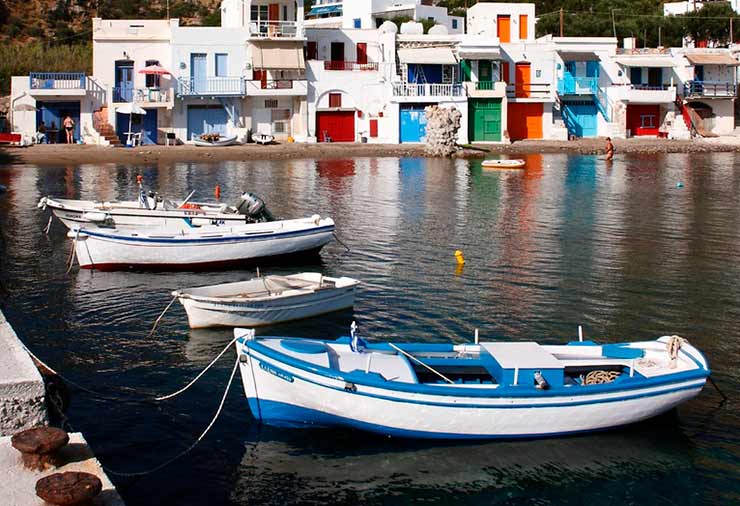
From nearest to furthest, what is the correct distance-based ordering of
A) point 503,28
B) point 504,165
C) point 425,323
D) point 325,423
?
1. point 325,423
2. point 425,323
3. point 504,165
4. point 503,28

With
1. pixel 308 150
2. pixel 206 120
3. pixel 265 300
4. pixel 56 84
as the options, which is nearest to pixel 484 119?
pixel 308 150

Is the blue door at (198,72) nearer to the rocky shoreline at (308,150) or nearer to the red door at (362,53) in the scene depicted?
the rocky shoreline at (308,150)

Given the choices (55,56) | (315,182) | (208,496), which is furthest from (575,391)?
(55,56)

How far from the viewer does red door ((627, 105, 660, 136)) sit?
6569 centimetres

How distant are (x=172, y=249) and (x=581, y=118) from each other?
48.4m

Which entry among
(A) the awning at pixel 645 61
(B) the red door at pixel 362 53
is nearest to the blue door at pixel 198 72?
(B) the red door at pixel 362 53

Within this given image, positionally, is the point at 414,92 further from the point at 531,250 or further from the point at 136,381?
the point at 136,381

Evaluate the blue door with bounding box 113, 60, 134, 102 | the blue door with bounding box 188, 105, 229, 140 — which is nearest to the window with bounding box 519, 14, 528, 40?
the blue door with bounding box 188, 105, 229, 140

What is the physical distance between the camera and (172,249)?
21.8 m

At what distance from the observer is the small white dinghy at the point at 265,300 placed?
16.3 metres

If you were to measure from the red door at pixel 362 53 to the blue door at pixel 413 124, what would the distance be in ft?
15.6

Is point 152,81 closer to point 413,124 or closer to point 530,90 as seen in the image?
point 413,124

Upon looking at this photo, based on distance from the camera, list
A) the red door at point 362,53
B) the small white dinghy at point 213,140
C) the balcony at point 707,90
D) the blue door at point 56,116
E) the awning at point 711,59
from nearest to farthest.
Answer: the blue door at point 56,116 < the small white dinghy at point 213,140 < the red door at point 362,53 < the awning at point 711,59 < the balcony at point 707,90

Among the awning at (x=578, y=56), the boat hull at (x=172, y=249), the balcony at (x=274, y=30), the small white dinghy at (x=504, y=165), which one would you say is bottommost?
the boat hull at (x=172, y=249)
